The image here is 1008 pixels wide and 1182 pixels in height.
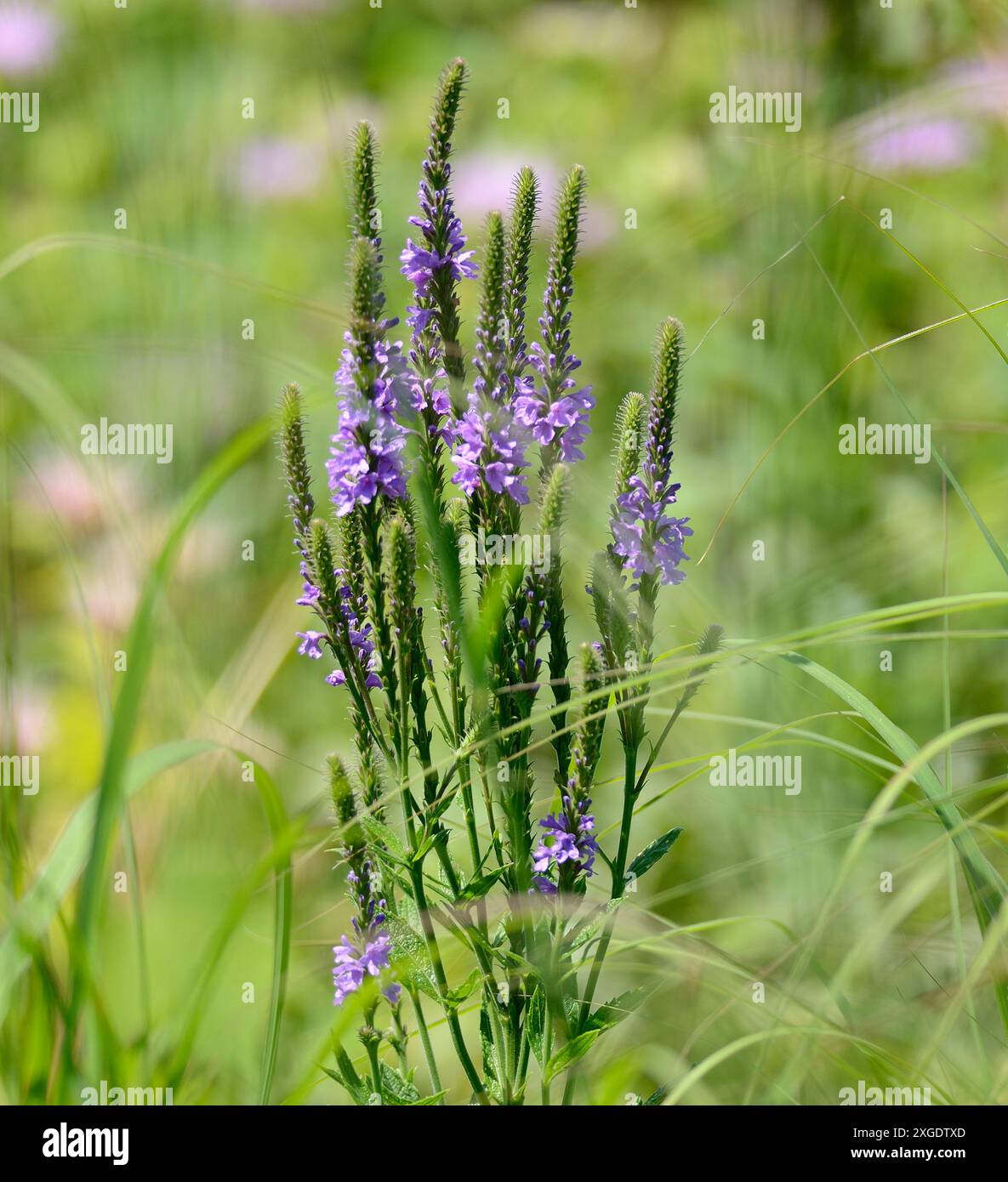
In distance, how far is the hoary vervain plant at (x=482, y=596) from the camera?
42.7 inches

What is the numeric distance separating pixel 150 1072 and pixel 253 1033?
614 mm

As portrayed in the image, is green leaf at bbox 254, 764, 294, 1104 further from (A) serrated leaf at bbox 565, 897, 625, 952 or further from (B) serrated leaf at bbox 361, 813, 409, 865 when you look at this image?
(A) serrated leaf at bbox 565, 897, 625, 952

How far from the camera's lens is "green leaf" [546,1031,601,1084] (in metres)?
1.09

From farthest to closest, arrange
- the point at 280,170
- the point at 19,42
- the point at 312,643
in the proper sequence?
the point at 280,170 < the point at 19,42 < the point at 312,643

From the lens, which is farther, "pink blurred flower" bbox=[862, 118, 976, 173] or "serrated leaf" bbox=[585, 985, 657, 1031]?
"pink blurred flower" bbox=[862, 118, 976, 173]

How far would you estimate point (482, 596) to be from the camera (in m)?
1.13

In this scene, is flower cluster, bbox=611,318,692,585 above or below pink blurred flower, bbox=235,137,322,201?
below

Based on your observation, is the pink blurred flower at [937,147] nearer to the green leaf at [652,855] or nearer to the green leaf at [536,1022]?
the green leaf at [652,855]

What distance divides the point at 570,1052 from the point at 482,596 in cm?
43

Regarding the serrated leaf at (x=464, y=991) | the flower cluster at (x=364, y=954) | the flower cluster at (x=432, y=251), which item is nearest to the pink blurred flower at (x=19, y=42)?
the flower cluster at (x=432, y=251)

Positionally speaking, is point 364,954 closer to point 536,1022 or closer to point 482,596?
point 536,1022

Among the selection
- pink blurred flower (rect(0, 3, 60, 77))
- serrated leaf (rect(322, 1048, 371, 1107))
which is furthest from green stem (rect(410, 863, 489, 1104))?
pink blurred flower (rect(0, 3, 60, 77))

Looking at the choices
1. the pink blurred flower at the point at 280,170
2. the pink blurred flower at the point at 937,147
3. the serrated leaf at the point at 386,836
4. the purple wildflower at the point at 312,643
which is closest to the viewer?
the serrated leaf at the point at 386,836

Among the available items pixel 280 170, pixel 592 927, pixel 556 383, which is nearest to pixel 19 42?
pixel 280 170
